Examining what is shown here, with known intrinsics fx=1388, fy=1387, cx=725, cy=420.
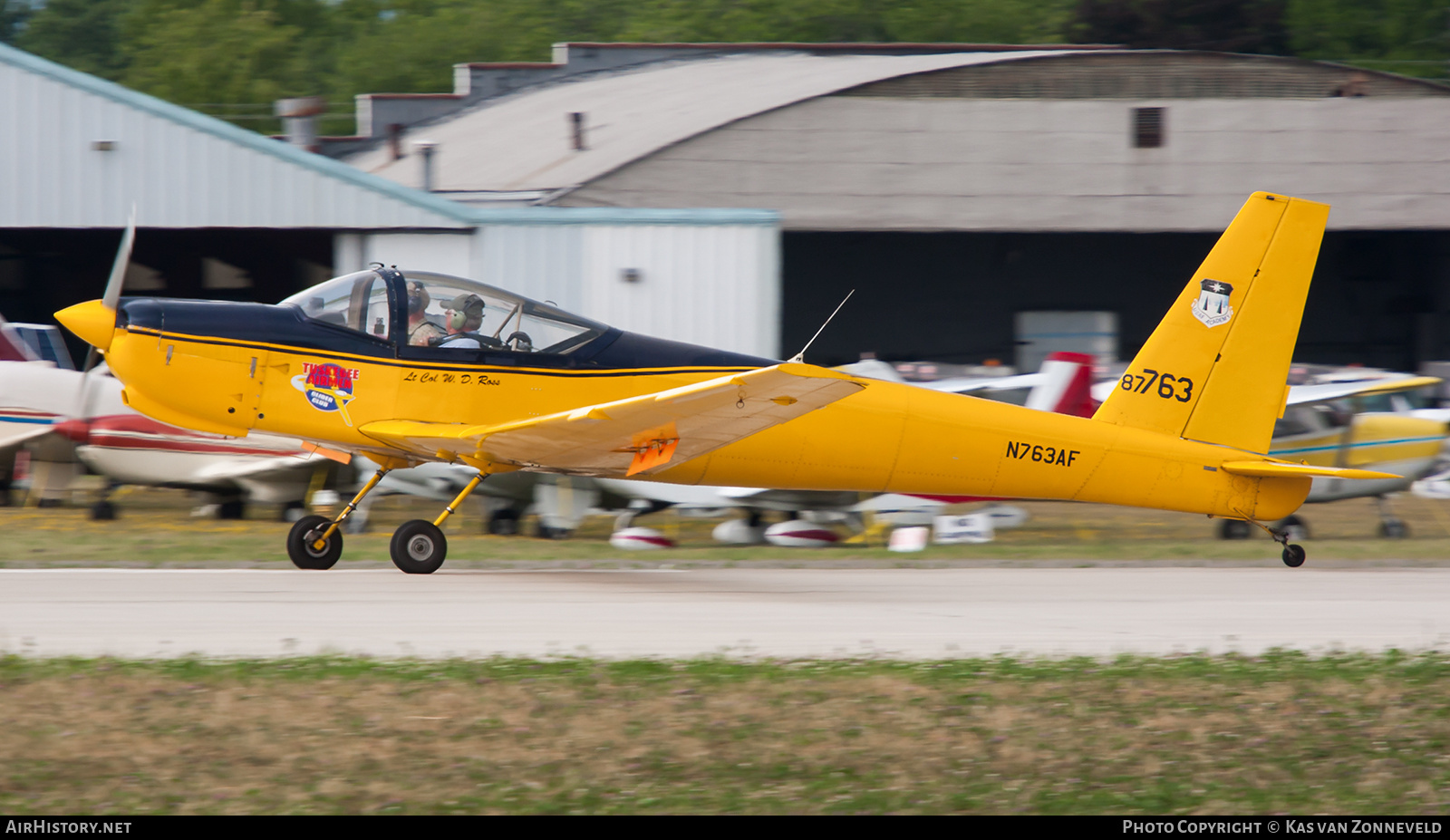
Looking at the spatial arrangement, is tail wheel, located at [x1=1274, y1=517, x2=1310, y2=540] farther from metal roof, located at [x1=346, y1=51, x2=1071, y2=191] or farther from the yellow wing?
metal roof, located at [x1=346, y1=51, x2=1071, y2=191]

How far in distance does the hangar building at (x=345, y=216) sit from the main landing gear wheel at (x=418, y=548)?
7.00 m

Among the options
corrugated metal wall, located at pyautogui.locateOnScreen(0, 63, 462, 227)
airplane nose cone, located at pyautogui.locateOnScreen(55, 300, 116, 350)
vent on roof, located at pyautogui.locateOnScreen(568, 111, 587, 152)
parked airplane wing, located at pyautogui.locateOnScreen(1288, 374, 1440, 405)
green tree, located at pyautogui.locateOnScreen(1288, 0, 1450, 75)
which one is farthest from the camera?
green tree, located at pyautogui.locateOnScreen(1288, 0, 1450, 75)

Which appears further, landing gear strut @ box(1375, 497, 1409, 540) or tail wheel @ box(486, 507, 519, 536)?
landing gear strut @ box(1375, 497, 1409, 540)

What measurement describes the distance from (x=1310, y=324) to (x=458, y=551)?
22.5m

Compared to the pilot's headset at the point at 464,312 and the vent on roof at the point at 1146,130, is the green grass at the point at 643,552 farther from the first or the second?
the vent on roof at the point at 1146,130

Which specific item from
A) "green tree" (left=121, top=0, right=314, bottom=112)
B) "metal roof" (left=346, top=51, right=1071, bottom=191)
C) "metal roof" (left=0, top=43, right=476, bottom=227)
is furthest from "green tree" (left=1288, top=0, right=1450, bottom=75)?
"metal roof" (left=0, top=43, right=476, bottom=227)

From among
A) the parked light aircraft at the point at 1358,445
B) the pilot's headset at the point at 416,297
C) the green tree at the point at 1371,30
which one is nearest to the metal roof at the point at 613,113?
the parked light aircraft at the point at 1358,445

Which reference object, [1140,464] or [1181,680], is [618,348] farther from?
[1181,680]

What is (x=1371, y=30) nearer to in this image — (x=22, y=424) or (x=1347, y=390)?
(x=1347, y=390)

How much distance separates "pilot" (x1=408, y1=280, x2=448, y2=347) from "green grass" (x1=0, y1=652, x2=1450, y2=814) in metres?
3.25

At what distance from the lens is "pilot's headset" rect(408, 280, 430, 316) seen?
9117mm

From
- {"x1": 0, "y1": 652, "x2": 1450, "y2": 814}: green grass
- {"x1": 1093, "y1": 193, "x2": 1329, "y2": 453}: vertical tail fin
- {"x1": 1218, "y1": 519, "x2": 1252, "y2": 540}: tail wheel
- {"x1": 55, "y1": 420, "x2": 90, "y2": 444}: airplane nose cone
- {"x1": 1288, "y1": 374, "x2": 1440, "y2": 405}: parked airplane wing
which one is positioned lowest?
{"x1": 1218, "y1": 519, "x2": 1252, "y2": 540}: tail wheel

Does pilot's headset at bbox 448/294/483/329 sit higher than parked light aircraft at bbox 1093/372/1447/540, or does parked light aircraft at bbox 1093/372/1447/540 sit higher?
pilot's headset at bbox 448/294/483/329

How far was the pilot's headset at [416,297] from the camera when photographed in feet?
29.9
